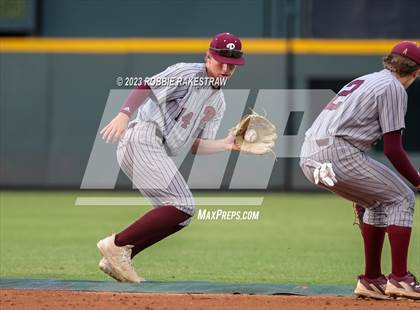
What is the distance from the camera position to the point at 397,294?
5918 mm

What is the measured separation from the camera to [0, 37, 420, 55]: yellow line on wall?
16047 millimetres

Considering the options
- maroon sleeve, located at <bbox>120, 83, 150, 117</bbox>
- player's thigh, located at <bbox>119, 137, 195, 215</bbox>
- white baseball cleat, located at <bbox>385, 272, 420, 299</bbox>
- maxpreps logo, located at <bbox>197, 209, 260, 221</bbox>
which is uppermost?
maroon sleeve, located at <bbox>120, 83, 150, 117</bbox>

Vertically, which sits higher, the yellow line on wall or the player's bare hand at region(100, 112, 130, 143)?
the player's bare hand at region(100, 112, 130, 143)

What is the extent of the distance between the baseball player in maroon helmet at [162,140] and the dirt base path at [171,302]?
17.8 inches

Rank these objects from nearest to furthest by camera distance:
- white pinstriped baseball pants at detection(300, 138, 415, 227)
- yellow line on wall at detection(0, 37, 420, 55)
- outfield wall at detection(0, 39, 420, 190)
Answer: white pinstriped baseball pants at detection(300, 138, 415, 227) < yellow line on wall at detection(0, 37, 420, 55) < outfield wall at detection(0, 39, 420, 190)

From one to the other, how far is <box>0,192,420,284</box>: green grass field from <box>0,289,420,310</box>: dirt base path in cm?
127

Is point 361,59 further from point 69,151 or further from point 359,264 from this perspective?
point 359,264

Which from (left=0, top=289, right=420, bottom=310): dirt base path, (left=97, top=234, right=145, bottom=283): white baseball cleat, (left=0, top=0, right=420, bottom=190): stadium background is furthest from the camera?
(left=0, top=0, right=420, bottom=190): stadium background

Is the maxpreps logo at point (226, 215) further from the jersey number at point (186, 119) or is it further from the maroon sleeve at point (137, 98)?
the maroon sleeve at point (137, 98)

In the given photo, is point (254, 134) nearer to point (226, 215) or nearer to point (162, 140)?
point (162, 140)

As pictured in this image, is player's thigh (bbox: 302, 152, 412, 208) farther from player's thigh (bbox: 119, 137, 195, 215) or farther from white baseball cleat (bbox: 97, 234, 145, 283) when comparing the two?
white baseball cleat (bbox: 97, 234, 145, 283)

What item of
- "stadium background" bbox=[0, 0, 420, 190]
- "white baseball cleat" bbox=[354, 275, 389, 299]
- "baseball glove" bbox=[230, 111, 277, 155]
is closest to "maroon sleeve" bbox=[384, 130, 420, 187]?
"white baseball cleat" bbox=[354, 275, 389, 299]

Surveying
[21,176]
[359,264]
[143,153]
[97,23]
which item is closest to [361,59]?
[97,23]

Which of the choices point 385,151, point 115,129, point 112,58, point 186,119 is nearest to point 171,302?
point 115,129
